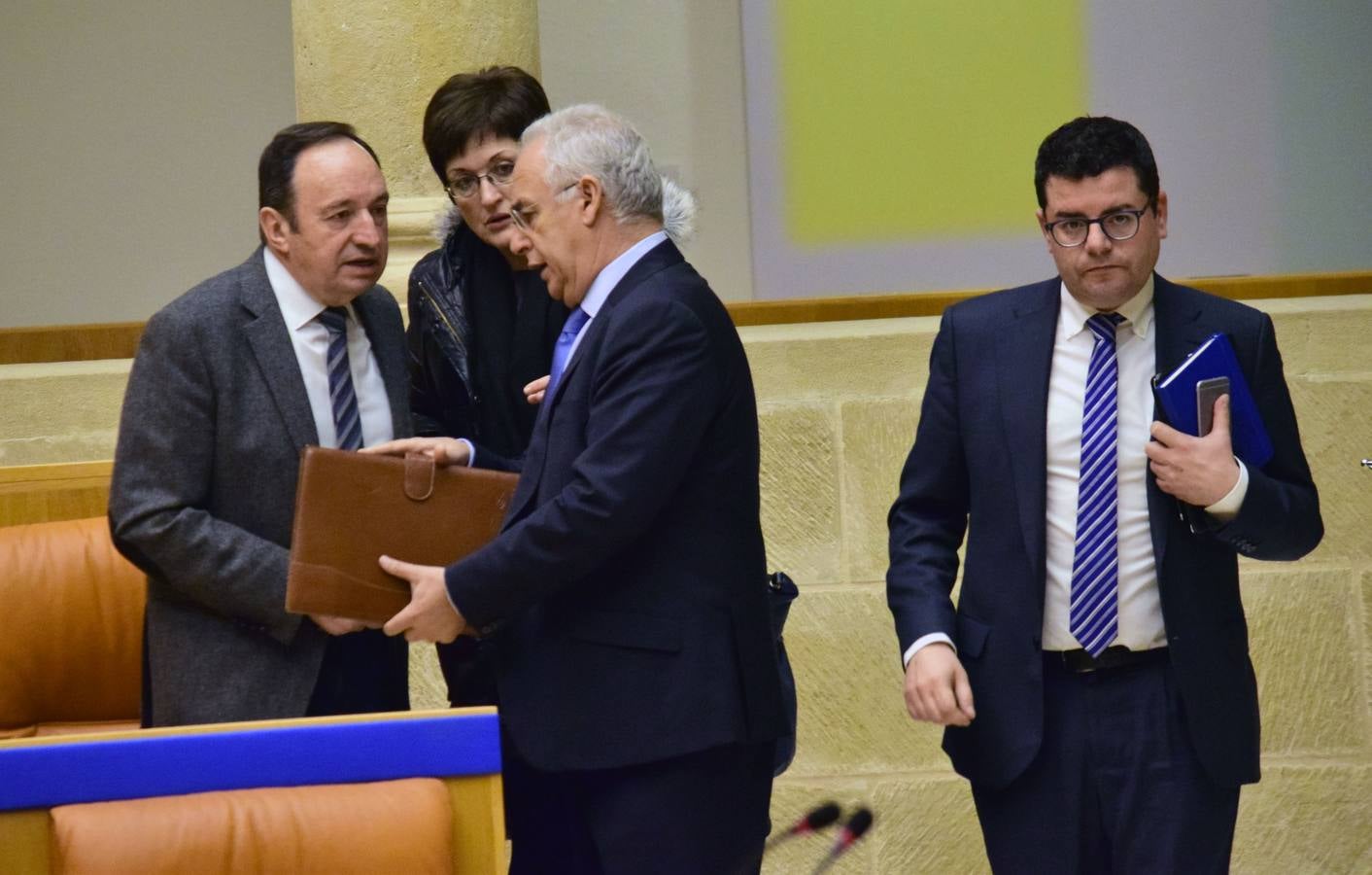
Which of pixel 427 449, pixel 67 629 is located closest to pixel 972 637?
pixel 427 449

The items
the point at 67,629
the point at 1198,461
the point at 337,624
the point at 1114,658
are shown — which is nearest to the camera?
the point at 1198,461

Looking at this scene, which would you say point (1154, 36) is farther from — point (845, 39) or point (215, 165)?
point (215, 165)

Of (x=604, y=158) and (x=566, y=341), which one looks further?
(x=566, y=341)

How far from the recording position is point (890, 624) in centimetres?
441

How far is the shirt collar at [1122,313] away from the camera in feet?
8.71

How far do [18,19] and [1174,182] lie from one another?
3.84 m

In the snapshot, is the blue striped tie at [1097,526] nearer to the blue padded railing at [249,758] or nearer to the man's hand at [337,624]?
the blue padded railing at [249,758]

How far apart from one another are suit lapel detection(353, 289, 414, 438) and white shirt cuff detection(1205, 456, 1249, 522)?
126 cm

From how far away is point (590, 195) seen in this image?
2.59m

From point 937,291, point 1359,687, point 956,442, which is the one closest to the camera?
point 956,442

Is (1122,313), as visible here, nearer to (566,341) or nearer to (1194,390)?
(1194,390)

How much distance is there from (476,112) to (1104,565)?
1.36 meters

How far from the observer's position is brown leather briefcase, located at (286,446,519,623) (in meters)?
2.54

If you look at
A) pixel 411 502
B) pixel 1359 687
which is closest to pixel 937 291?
pixel 1359 687
